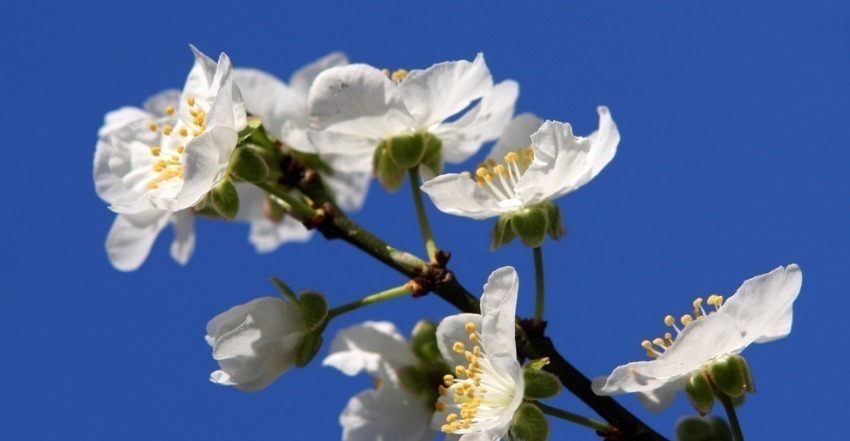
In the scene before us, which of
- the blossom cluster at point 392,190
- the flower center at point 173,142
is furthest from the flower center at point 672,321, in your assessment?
the flower center at point 173,142

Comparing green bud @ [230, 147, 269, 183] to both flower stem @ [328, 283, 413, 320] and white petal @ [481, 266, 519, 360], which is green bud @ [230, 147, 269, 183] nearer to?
flower stem @ [328, 283, 413, 320]

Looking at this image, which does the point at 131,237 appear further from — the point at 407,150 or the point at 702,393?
the point at 702,393

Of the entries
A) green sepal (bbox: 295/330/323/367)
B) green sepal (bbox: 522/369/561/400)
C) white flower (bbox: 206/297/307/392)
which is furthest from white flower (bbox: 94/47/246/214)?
green sepal (bbox: 522/369/561/400)

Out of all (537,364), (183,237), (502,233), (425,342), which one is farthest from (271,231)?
(537,364)

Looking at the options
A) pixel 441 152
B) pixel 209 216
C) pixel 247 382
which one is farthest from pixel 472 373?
pixel 209 216

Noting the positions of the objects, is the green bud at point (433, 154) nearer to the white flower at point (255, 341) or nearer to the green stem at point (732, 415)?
the white flower at point (255, 341)
